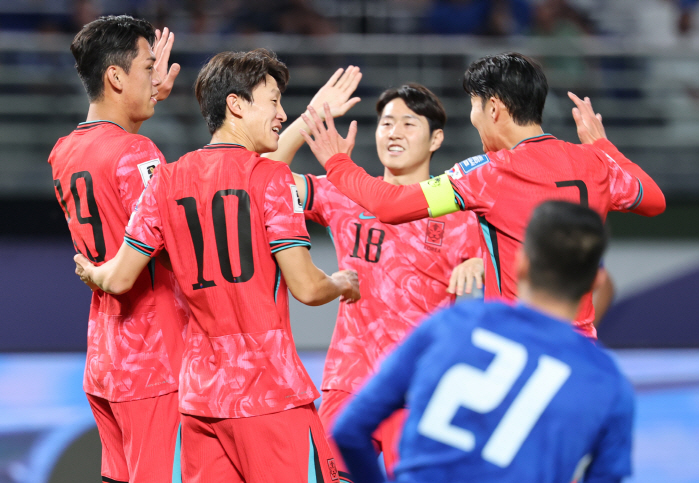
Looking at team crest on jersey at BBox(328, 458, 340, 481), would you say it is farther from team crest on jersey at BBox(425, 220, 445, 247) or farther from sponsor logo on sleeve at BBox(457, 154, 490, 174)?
team crest on jersey at BBox(425, 220, 445, 247)

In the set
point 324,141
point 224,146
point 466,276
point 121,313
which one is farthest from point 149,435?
point 466,276

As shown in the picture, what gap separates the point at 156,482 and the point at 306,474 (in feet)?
2.18

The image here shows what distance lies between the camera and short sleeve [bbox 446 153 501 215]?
287 centimetres

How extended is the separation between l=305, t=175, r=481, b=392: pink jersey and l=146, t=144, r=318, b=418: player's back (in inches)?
44.7

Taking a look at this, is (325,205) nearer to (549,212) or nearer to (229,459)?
(229,459)

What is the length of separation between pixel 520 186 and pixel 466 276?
73 centimetres

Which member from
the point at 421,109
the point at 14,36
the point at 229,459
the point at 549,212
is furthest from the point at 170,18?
the point at 549,212

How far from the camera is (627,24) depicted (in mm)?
10203

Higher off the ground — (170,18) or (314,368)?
(170,18)

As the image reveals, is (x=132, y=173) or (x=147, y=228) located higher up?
(x=132, y=173)

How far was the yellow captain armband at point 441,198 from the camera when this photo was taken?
9.64 feet

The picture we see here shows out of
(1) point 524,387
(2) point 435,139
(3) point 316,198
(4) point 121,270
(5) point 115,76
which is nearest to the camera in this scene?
(1) point 524,387

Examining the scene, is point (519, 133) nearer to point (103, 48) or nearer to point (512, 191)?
point (512, 191)

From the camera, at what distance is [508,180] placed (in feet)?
9.38
